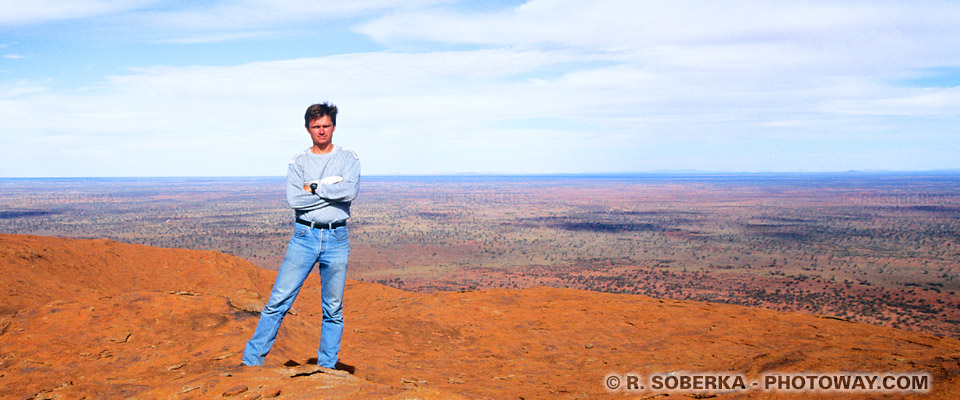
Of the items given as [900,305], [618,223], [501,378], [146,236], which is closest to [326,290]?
[501,378]

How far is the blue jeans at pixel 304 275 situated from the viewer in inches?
176

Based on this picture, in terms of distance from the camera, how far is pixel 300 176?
4.58 m

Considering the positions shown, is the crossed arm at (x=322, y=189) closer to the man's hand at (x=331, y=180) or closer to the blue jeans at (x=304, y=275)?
the man's hand at (x=331, y=180)

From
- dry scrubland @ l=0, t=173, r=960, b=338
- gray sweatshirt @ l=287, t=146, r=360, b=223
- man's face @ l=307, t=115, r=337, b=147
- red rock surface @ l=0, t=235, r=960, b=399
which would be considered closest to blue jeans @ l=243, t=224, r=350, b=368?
gray sweatshirt @ l=287, t=146, r=360, b=223

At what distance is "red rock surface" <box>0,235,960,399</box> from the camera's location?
4.66m

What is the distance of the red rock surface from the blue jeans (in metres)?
0.31

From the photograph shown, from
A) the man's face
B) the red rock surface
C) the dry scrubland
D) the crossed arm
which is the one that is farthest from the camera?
the dry scrubland

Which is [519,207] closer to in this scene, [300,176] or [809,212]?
[809,212]

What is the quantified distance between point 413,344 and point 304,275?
372cm

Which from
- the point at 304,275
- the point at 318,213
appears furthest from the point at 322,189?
the point at 304,275

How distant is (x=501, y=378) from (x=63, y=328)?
203 inches

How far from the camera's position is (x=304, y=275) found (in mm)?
4594

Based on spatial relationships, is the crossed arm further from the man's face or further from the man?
the man's face

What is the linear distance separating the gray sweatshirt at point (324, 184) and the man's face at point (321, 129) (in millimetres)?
143
